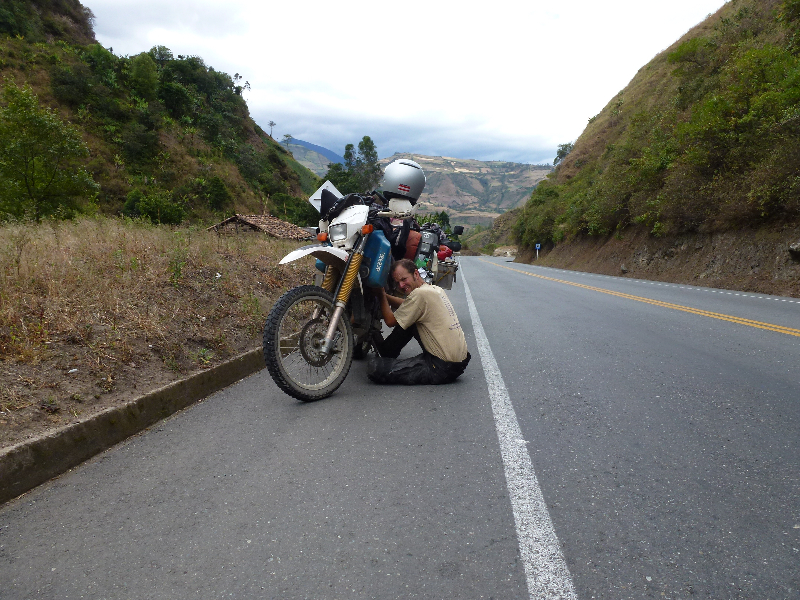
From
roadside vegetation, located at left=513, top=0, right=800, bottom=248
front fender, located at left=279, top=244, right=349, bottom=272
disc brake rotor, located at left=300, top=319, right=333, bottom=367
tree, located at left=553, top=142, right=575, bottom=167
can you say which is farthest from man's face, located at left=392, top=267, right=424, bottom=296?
tree, located at left=553, top=142, right=575, bottom=167

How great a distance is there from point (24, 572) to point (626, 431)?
140 inches

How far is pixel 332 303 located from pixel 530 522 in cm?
264

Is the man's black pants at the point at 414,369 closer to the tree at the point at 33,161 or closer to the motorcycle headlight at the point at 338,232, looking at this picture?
the motorcycle headlight at the point at 338,232

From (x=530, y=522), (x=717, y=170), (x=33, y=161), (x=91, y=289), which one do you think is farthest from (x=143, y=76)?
(x=530, y=522)

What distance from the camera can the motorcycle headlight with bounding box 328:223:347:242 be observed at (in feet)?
15.1

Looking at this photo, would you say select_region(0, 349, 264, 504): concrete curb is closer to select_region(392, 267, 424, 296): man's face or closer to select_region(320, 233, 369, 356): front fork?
select_region(320, 233, 369, 356): front fork

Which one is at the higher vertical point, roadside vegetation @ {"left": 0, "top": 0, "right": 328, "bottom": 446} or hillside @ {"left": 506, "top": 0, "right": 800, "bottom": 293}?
hillside @ {"left": 506, "top": 0, "right": 800, "bottom": 293}

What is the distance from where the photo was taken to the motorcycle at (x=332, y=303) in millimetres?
4230

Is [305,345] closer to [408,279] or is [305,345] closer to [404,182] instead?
[408,279]

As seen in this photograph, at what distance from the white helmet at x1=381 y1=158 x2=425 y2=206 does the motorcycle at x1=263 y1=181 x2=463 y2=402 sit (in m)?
0.48

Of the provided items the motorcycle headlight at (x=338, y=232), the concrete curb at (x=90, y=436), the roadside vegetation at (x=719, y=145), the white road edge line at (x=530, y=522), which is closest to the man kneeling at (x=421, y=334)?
the motorcycle headlight at (x=338, y=232)

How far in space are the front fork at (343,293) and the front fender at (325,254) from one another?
0.26 feet

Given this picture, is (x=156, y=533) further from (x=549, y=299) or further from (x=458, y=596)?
(x=549, y=299)

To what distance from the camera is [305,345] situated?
14.6ft
